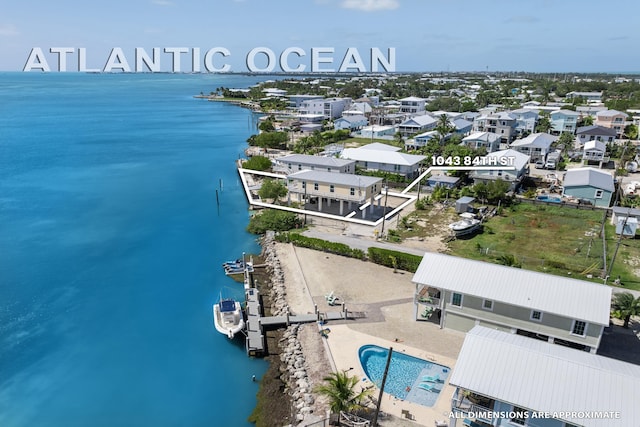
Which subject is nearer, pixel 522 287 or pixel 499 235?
pixel 522 287

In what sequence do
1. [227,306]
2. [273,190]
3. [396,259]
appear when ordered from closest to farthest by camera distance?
[227,306] < [396,259] < [273,190]

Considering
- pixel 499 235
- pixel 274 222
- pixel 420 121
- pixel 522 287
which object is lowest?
pixel 499 235

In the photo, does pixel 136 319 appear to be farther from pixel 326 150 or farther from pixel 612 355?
pixel 326 150

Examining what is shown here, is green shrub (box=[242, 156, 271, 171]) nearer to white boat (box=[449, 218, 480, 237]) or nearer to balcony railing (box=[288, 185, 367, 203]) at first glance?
balcony railing (box=[288, 185, 367, 203])

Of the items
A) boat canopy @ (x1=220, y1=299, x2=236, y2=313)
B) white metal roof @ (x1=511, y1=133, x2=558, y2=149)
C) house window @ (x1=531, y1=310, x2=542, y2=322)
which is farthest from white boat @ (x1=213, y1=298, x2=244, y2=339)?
white metal roof @ (x1=511, y1=133, x2=558, y2=149)

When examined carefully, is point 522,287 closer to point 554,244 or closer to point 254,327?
point 254,327

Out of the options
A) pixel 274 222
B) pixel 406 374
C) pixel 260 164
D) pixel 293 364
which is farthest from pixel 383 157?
pixel 406 374

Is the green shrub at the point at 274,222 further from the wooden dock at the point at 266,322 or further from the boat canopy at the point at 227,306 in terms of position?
the wooden dock at the point at 266,322
